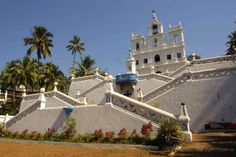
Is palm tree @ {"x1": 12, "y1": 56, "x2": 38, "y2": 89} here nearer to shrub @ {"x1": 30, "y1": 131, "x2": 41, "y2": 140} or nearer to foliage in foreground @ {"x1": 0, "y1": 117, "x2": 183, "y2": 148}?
foliage in foreground @ {"x1": 0, "y1": 117, "x2": 183, "y2": 148}

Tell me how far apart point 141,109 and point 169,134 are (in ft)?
9.13

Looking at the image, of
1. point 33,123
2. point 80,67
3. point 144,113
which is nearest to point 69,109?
point 33,123

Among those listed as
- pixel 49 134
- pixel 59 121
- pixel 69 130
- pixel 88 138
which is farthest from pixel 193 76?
pixel 49 134

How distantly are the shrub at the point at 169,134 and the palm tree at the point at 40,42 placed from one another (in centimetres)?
3879

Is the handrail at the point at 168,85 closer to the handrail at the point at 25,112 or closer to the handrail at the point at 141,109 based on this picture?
the handrail at the point at 141,109

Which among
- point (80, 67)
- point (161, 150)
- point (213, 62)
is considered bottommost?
point (161, 150)

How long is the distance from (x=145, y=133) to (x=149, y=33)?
130 feet

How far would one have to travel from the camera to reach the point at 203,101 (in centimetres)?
1805

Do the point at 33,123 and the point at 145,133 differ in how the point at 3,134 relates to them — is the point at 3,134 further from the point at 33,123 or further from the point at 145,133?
A: the point at 145,133

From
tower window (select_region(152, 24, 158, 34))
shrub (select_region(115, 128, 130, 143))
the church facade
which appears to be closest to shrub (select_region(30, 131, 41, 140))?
shrub (select_region(115, 128, 130, 143))

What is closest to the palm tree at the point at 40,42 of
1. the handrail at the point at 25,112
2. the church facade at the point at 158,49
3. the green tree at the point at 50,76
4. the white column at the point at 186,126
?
the green tree at the point at 50,76

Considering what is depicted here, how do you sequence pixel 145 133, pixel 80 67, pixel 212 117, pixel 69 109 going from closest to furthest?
pixel 145 133, pixel 69 109, pixel 212 117, pixel 80 67

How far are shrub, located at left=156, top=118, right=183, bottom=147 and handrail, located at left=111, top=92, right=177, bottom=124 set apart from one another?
1.15m

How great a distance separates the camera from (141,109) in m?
13.2
